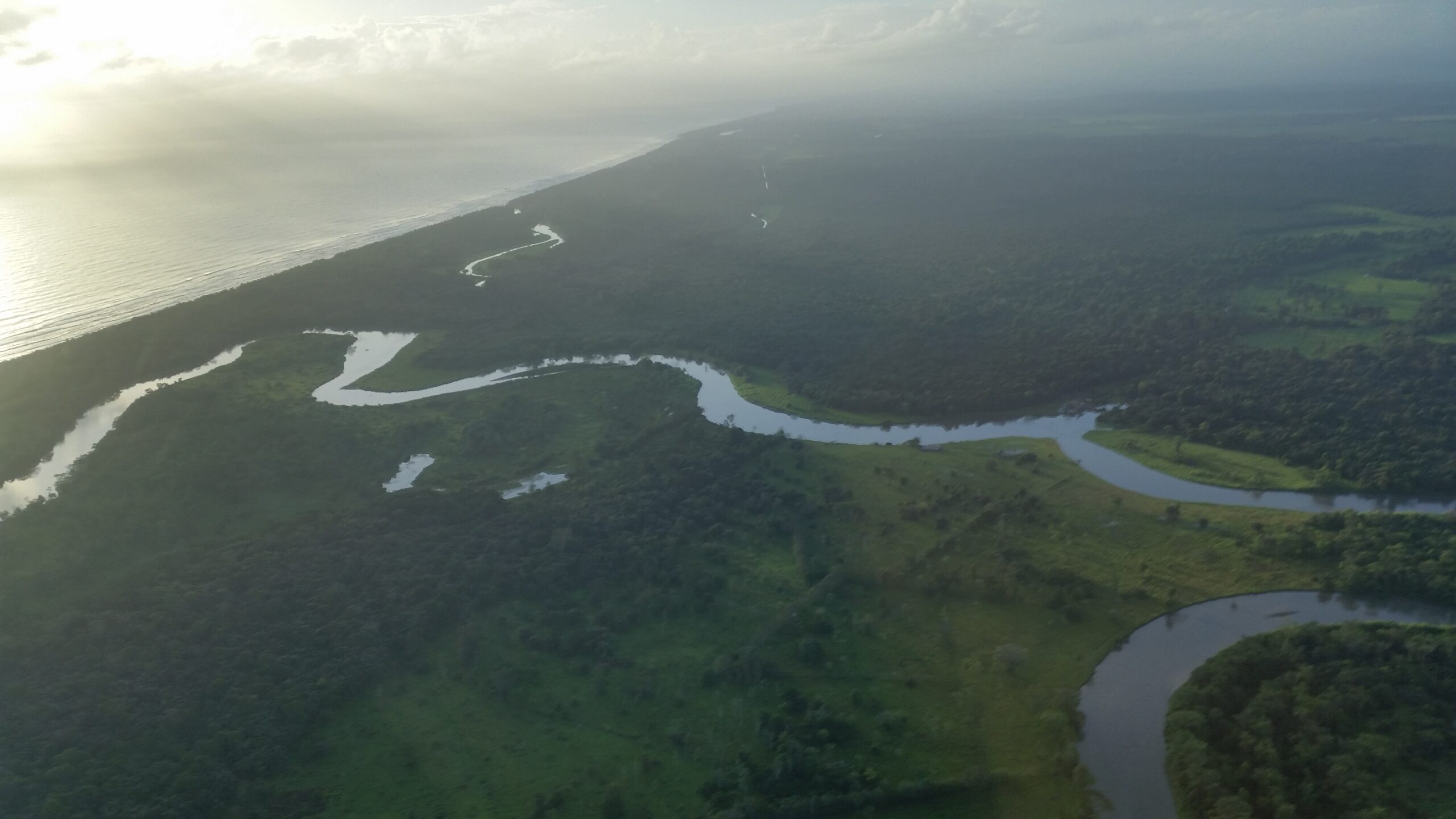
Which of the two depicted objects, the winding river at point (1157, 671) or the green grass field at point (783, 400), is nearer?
the winding river at point (1157, 671)

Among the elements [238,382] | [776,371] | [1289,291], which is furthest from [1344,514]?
[238,382]

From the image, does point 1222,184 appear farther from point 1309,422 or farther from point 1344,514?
point 1344,514

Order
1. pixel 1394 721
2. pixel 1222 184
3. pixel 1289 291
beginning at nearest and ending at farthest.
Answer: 1. pixel 1394 721
2. pixel 1289 291
3. pixel 1222 184

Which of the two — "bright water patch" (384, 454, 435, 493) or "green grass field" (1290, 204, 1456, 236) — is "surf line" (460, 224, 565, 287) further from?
"green grass field" (1290, 204, 1456, 236)

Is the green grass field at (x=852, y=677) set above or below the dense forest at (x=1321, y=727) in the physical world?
above

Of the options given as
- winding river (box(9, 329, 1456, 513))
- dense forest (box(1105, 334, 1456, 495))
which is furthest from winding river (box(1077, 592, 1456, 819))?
dense forest (box(1105, 334, 1456, 495))

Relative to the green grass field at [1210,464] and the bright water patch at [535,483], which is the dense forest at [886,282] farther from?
the bright water patch at [535,483]

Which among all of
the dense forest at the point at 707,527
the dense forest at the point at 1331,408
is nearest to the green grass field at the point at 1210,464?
the dense forest at the point at 1331,408
